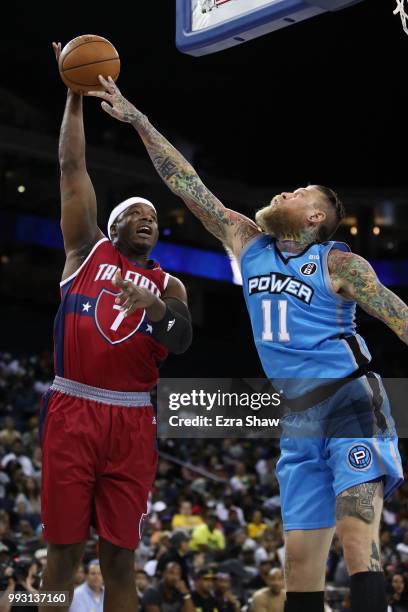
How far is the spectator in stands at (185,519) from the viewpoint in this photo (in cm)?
1166

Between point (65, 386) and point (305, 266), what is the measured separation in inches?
50.6

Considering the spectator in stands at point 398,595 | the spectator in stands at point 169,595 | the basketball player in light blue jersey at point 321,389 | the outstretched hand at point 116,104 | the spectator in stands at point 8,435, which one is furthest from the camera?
the spectator in stands at point 8,435

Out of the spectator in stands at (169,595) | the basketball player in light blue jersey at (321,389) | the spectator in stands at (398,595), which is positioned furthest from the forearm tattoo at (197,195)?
the spectator in stands at (398,595)

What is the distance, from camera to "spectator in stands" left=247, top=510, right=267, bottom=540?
11781mm

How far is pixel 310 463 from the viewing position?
12.2ft

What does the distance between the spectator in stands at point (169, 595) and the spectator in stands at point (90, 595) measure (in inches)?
24.4

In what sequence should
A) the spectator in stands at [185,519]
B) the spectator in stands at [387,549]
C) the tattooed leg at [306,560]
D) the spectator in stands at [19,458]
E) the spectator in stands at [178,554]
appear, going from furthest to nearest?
the spectator in stands at [19,458]
the spectator in stands at [185,519]
the spectator in stands at [387,549]
the spectator in stands at [178,554]
the tattooed leg at [306,560]

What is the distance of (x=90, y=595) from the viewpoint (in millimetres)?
8016

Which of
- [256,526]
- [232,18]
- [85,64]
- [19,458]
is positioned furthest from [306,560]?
[19,458]

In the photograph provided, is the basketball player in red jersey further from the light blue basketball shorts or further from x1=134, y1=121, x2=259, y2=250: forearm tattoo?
the light blue basketball shorts

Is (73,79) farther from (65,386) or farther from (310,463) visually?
(310,463)

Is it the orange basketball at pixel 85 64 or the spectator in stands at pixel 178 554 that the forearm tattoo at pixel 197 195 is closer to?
the orange basketball at pixel 85 64

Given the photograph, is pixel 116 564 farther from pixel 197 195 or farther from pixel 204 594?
pixel 204 594

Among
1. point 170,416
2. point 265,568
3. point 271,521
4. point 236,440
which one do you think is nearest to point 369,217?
point 236,440
